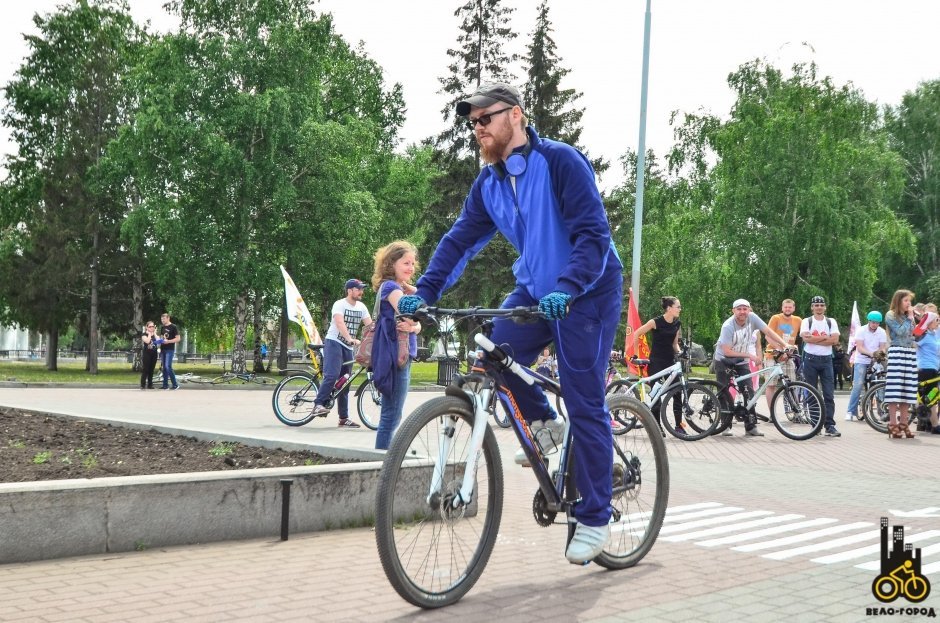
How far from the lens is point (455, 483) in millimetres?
4148

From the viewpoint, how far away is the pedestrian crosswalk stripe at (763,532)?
5777mm

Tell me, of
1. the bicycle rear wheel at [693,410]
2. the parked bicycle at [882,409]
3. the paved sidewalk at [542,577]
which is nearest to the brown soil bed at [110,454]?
the paved sidewalk at [542,577]

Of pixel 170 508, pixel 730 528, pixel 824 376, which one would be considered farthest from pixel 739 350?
pixel 170 508

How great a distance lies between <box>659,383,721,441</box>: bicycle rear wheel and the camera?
1327 cm

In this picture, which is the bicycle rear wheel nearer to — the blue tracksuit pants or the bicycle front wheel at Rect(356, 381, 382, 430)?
the bicycle front wheel at Rect(356, 381, 382, 430)

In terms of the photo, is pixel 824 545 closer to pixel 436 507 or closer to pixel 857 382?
pixel 436 507

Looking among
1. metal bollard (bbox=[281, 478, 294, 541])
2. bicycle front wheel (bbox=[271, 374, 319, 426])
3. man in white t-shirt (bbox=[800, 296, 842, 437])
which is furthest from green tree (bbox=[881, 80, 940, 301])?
metal bollard (bbox=[281, 478, 294, 541])

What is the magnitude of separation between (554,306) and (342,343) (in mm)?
9423

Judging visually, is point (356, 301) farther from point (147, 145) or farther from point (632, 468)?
point (147, 145)

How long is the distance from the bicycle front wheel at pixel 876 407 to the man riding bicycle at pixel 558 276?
1256 cm

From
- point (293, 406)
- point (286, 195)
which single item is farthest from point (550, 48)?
point (293, 406)

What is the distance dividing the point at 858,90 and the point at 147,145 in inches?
1354

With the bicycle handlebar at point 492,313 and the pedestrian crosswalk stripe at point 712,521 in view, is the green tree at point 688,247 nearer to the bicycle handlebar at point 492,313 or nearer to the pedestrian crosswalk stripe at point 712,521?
the pedestrian crosswalk stripe at point 712,521

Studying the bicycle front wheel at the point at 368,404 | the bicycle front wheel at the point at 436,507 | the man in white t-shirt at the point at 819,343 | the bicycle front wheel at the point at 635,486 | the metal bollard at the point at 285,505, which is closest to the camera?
the bicycle front wheel at the point at 436,507
